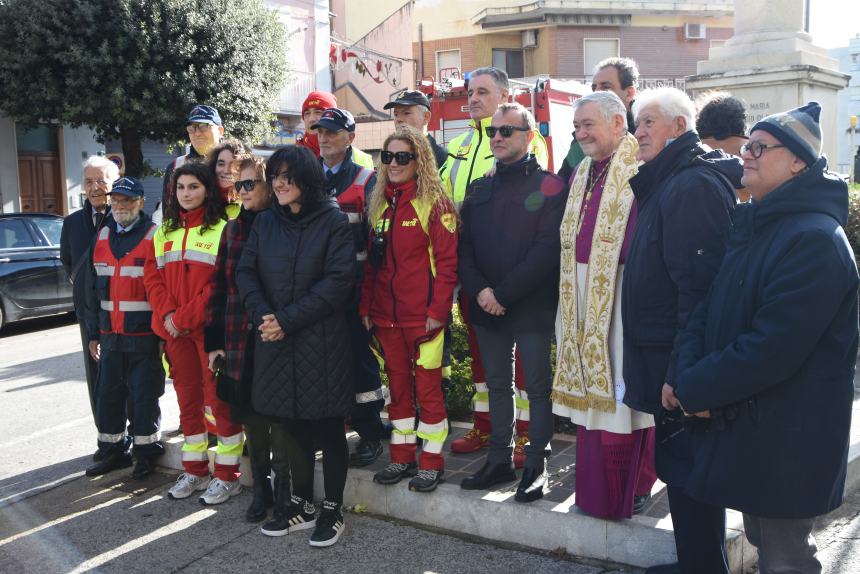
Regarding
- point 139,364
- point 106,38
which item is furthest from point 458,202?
point 106,38

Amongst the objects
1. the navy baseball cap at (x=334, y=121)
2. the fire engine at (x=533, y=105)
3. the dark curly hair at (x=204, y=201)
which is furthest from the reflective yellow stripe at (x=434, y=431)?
the fire engine at (x=533, y=105)

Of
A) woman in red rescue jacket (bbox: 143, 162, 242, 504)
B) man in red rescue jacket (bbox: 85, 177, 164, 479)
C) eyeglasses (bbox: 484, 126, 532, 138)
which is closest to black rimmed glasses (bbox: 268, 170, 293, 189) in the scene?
woman in red rescue jacket (bbox: 143, 162, 242, 504)

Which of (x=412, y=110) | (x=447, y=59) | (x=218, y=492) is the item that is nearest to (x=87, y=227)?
(x=218, y=492)

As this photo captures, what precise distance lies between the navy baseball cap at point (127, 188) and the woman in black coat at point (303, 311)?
4.46 feet

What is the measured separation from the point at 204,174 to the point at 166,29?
12119 mm

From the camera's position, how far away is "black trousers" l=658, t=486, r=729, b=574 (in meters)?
3.27

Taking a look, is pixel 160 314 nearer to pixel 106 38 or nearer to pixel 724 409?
pixel 724 409

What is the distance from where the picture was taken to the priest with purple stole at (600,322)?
3.84 metres

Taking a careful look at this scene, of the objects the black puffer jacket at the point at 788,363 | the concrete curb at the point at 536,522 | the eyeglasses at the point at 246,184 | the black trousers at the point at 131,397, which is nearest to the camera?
the black puffer jacket at the point at 788,363

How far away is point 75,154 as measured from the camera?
20.1 metres

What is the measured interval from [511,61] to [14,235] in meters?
25.2

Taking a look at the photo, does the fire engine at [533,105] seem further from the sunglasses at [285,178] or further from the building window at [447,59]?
→ the building window at [447,59]

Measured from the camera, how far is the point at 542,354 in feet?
14.1

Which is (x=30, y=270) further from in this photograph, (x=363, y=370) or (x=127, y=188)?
(x=363, y=370)
